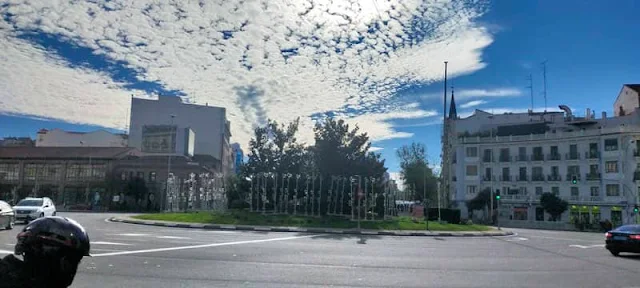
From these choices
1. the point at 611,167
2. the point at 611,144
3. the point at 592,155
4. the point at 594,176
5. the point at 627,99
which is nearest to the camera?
the point at 611,167

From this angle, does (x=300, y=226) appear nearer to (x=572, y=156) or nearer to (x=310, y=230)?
(x=310, y=230)

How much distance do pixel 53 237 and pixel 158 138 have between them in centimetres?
8899

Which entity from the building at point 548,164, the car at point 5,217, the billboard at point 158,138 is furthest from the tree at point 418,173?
the car at point 5,217

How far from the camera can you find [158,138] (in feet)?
286

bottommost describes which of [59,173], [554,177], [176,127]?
[59,173]

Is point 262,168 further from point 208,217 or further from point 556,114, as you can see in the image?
point 556,114

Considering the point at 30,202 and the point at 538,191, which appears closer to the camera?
the point at 30,202

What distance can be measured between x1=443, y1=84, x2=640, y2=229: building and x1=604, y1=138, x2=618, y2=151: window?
0.38ft

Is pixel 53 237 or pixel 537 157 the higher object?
pixel 537 157

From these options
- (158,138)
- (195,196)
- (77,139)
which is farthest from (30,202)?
(77,139)

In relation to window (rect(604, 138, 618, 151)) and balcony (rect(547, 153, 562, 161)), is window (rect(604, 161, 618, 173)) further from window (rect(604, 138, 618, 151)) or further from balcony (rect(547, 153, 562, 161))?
balcony (rect(547, 153, 562, 161))

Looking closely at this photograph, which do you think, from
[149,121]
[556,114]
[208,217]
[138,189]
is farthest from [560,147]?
[149,121]

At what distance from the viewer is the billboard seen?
8612 cm

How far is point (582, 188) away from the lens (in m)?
65.8
